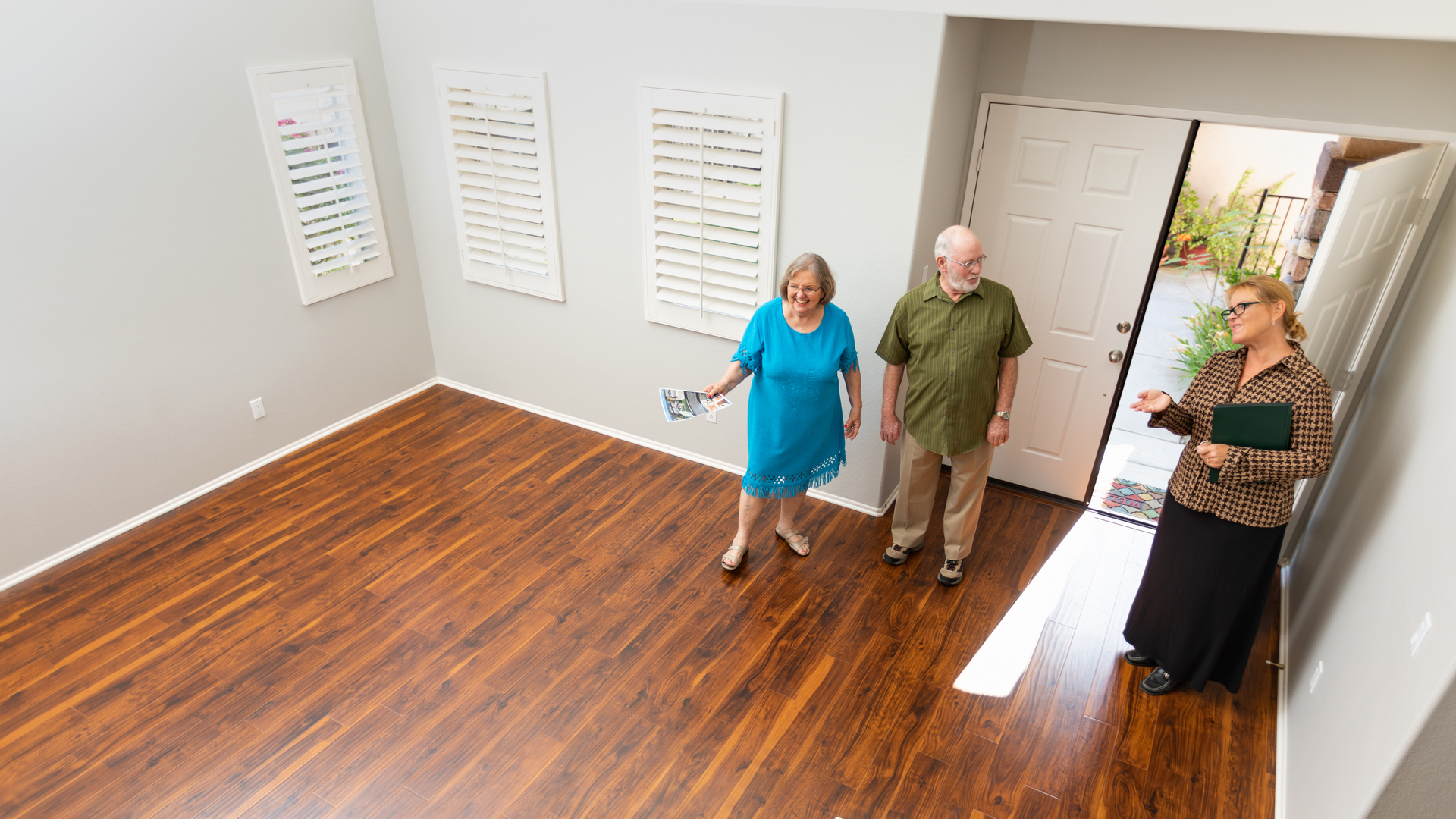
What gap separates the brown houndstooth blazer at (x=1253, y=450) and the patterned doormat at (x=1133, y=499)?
4.57 feet

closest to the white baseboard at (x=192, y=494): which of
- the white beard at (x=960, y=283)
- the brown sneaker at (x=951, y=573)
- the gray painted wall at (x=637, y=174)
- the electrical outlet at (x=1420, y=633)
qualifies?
the gray painted wall at (x=637, y=174)

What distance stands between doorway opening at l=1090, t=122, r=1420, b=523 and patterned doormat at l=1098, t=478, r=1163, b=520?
52 cm

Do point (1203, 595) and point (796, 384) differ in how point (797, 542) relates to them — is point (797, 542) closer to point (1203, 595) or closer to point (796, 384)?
point (796, 384)

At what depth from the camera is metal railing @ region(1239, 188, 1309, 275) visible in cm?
752

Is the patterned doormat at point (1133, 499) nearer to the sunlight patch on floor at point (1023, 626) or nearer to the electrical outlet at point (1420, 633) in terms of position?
the sunlight patch on floor at point (1023, 626)

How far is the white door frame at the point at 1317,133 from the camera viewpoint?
2844 mm

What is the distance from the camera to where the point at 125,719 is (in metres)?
2.77

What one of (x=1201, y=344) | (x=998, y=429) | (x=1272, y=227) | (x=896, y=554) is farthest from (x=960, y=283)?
(x=1272, y=227)

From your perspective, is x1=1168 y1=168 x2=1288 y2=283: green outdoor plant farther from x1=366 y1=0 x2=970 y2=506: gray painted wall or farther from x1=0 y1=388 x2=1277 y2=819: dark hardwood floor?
x1=366 y1=0 x2=970 y2=506: gray painted wall

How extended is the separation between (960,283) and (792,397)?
0.77m


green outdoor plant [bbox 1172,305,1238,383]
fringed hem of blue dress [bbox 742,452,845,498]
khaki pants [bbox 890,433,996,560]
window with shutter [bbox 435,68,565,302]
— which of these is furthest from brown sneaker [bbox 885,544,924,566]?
green outdoor plant [bbox 1172,305,1238,383]

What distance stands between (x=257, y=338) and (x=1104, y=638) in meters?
4.25

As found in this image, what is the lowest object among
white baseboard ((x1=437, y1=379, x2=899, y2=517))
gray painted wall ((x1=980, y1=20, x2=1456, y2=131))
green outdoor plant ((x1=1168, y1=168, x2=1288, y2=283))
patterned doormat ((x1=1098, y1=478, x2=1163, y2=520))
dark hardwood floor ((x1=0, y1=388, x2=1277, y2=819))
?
dark hardwood floor ((x1=0, y1=388, x2=1277, y2=819))

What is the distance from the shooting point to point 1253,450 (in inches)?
96.0
